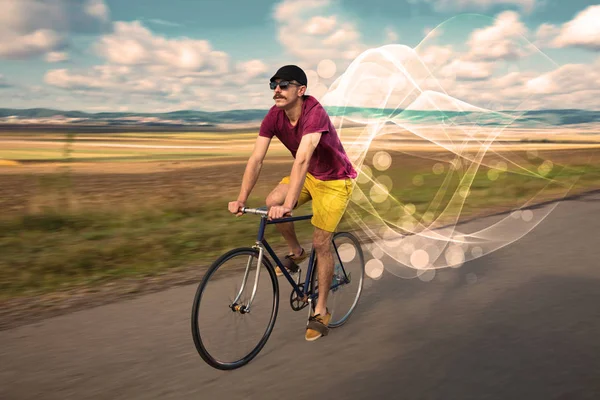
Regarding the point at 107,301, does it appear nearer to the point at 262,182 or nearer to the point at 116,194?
the point at 116,194

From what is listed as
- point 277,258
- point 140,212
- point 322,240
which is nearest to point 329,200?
point 322,240

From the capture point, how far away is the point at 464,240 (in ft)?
29.9

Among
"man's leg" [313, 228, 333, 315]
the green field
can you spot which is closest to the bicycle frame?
"man's leg" [313, 228, 333, 315]

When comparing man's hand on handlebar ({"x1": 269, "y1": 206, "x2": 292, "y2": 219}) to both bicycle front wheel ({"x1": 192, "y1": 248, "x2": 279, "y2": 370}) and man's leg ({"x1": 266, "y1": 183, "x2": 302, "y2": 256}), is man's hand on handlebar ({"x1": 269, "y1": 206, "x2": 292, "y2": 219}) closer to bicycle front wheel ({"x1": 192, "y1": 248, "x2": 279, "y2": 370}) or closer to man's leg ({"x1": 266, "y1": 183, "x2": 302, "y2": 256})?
bicycle front wheel ({"x1": 192, "y1": 248, "x2": 279, "y2": 370})

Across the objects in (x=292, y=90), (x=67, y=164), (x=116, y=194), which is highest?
(x=292, y=90)

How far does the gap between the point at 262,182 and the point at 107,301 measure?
1325 centimetres

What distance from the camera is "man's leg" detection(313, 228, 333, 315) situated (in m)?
4.81

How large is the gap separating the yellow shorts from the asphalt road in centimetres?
72

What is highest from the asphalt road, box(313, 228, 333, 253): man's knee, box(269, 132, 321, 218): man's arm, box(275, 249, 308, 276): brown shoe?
box(269, 132, 321, 218): man's arm

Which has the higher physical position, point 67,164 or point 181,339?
point 67,164

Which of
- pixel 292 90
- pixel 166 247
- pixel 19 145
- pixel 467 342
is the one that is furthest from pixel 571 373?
pixel 19 145

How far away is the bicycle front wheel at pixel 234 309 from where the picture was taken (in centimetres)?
405

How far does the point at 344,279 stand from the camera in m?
5.47

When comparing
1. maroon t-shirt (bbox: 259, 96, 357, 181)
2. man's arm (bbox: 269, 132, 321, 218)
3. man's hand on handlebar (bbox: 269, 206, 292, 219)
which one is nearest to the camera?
man's hand on handlebar (bbox: 269, 206, 292, 219)
